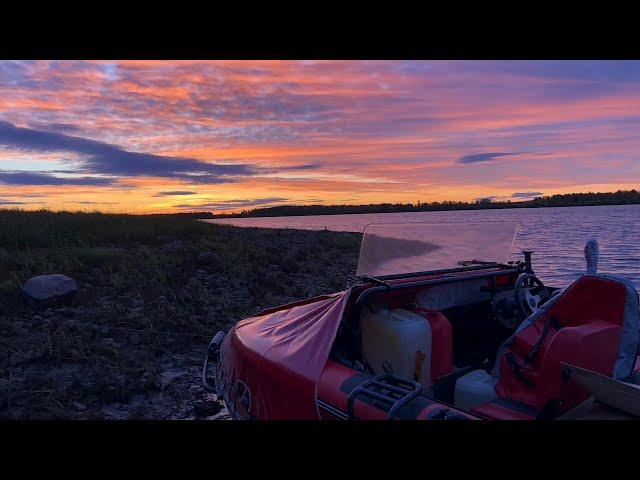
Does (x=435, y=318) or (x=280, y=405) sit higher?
(x=435, y=318)

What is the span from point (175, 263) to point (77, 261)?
248cm

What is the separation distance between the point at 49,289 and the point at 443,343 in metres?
7.90

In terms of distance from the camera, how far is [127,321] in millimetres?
8312

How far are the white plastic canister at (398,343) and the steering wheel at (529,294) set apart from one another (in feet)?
3.23

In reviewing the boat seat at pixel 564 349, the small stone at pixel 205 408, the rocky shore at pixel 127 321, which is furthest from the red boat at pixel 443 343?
the rocky shore at pixel 127 321

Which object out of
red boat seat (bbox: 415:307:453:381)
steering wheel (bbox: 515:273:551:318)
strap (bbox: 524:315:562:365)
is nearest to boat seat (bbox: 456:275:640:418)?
strap (bbox: 524:315:562:365)

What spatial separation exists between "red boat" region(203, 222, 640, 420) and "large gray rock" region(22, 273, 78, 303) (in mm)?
5849

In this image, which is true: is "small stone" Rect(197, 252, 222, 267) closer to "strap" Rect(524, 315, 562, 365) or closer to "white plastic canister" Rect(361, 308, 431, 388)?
"white plastic canister" Rect(361, 308, 431, 388)

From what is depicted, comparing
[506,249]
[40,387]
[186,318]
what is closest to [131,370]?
[40,387]

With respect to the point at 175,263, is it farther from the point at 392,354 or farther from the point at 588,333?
the point at 588,333

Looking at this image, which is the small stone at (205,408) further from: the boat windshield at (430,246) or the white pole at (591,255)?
the white pole at (591,255)

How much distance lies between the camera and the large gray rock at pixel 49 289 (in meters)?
8.91

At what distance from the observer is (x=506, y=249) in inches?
185

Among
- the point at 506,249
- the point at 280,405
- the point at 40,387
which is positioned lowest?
the point at 40,387
